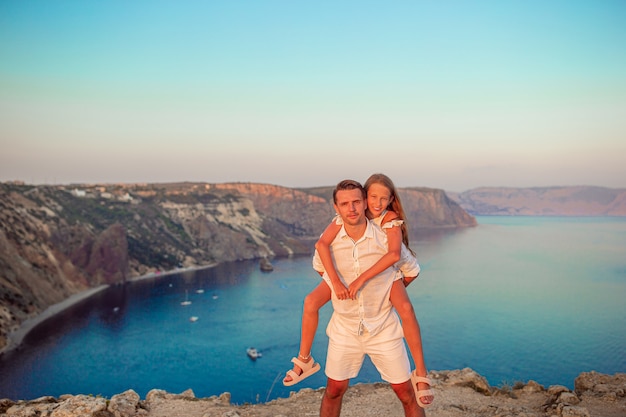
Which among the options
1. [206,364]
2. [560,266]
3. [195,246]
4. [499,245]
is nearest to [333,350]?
[206,364]

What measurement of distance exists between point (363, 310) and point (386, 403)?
397 cm

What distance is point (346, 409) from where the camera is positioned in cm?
699

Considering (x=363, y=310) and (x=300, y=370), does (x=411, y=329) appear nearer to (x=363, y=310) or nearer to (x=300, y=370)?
(x=363, y=310)

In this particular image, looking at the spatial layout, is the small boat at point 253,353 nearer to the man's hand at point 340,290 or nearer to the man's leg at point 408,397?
the man's leg at point 408,397

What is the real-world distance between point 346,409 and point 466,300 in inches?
2231

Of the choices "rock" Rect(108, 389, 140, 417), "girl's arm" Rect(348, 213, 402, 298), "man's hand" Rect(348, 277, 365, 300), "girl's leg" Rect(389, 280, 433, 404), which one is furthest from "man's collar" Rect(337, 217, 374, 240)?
"rock" Rect(108, 389, 140, 417)

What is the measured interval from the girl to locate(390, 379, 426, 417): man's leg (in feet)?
0.21

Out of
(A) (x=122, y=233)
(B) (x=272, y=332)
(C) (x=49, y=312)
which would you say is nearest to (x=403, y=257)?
(B) (x=272, y=332)

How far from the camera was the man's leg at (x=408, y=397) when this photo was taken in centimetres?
404

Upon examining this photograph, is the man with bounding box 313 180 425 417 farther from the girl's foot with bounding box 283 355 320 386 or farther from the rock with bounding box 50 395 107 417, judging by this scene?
the rock with bounding box 50 395 107 417

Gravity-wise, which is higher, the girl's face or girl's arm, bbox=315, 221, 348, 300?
the girl's face

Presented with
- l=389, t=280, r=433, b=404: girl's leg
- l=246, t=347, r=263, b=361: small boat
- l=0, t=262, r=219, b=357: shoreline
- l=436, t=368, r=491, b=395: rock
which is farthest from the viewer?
l=0, t=262, r=219, b=357: shoreline

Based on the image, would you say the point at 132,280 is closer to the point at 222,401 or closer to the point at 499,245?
the point at 222,401

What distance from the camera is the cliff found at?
6.27m
